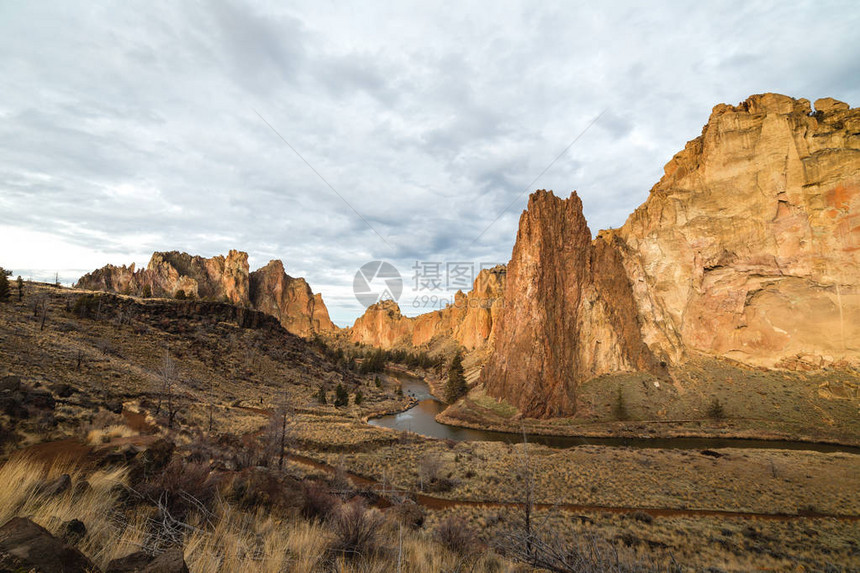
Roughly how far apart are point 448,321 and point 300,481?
142 metres

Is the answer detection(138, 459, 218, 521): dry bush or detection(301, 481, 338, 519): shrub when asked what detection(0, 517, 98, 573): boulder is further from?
detection(301, 481, 338, 519): shrub

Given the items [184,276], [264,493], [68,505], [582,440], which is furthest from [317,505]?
[184,276]

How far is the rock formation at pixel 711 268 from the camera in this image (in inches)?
1768

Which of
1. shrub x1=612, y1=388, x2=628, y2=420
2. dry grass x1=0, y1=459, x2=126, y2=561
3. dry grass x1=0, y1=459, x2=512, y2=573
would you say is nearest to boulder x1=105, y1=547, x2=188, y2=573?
dry grass x1=0, y1=459, x2=512, y2=573

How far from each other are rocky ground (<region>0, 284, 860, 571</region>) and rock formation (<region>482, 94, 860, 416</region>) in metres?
13.3

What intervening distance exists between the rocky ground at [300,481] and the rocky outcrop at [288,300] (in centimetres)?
10164

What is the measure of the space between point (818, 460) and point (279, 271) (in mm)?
169297

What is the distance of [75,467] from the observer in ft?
19.5

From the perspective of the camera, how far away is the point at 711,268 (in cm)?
5253

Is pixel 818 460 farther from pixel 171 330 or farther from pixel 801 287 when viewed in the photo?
pixel 171 330

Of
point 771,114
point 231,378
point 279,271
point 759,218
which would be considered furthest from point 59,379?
point 279,271

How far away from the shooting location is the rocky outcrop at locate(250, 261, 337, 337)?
152 metres

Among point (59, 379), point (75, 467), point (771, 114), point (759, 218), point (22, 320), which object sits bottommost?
point (59, 379)

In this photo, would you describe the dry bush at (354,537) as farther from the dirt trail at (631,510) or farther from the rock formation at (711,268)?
the rock formation at (711,268)
